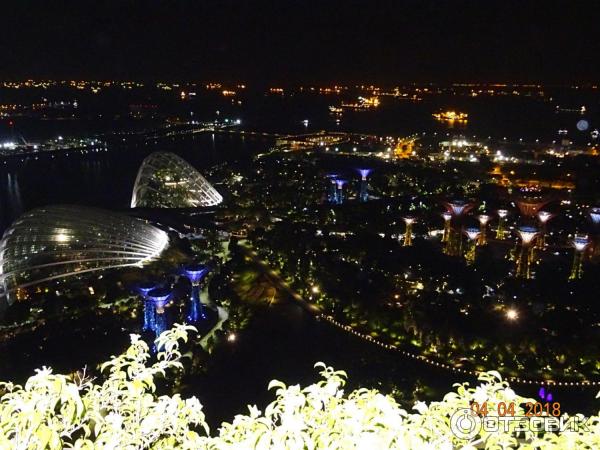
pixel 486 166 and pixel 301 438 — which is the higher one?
pixel 301 438

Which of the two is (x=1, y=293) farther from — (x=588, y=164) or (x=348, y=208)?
(x=588, y=164)

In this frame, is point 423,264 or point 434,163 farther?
point 434,163

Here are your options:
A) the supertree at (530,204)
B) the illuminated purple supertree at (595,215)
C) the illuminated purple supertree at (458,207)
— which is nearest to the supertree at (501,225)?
the supertree at (530,204)

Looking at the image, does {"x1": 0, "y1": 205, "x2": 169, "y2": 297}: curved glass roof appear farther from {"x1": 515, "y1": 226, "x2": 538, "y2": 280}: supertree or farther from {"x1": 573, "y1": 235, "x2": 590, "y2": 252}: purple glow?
{"x1": 573, "y1": 235, "x2": 590, "y2": 252}: purple glow

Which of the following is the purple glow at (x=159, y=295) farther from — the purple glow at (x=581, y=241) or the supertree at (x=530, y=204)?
the supertree at (x=530, y=204)

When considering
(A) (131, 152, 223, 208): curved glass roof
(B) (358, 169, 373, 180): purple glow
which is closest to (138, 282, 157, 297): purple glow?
(A) (131, 152, 223, 208): curved glass roof

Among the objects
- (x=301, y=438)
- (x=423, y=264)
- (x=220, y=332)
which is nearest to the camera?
(x=301, y=438)

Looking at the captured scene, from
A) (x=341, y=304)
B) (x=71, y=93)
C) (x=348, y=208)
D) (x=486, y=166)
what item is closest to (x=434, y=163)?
(x=486, y=166)
